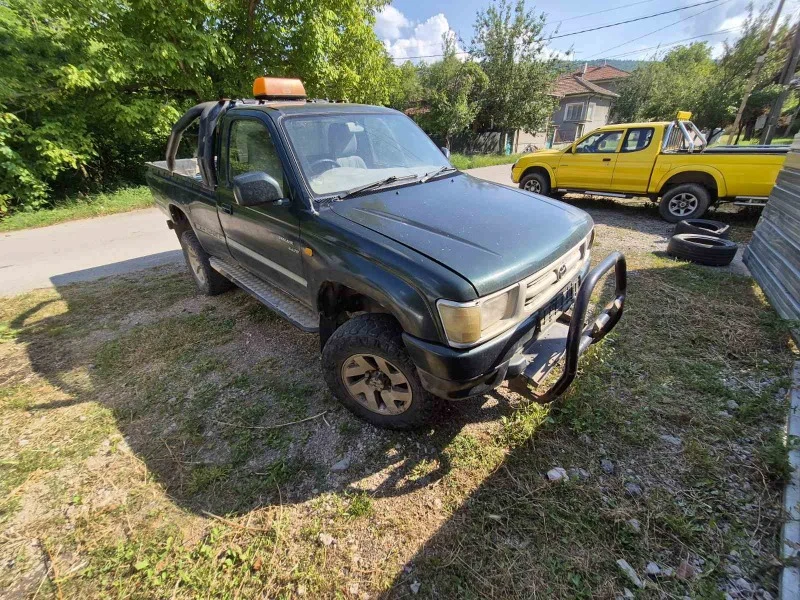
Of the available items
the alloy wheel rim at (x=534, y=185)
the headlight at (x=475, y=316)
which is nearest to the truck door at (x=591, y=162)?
the alloy wheel rim at (x=534, y=185)

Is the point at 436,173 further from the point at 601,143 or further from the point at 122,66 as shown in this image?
the point at 122,66

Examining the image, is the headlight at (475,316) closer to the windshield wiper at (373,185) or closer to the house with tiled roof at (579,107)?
the windshield wiper at (373,185)

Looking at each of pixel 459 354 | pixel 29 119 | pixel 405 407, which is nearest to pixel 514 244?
pixel 459 354

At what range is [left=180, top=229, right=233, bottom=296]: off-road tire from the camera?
13.6 feet

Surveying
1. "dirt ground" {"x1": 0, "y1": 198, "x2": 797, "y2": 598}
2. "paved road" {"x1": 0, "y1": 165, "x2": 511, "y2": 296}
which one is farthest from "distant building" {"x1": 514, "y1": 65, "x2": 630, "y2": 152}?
"dirt ground" {"x1": 0, "y1": 198, "x2": 797, "y2": 598}

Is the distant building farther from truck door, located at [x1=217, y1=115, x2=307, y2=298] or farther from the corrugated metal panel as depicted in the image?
truck door, located at [x1=217, y1=115, x2=307, y2=298]

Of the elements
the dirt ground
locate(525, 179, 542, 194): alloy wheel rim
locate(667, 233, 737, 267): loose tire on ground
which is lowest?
the dirt ground

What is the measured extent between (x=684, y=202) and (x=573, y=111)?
26.7 metres

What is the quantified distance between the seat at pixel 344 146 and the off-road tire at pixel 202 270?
2.21 metres

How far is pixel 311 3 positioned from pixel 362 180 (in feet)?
28.4

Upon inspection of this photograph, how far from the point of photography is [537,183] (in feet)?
28.6

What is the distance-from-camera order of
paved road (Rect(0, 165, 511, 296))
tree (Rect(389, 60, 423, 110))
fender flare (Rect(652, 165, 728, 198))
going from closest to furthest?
paved road (Rect(0, 165, 511, 296))
fender flare (Rect(652, 165, 728, 198))
tree (Rect(389, 60, 423, 110))

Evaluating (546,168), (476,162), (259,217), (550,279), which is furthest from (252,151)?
(476,162)

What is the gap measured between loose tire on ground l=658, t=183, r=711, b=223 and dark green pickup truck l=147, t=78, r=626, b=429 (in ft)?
18.9
